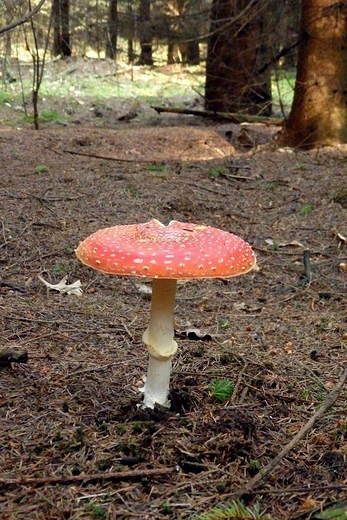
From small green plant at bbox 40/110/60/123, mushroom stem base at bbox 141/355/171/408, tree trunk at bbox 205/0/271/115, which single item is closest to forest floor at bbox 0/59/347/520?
mushroom stem base at bbox 141/355/171/408

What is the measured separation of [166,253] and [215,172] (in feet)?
19.2

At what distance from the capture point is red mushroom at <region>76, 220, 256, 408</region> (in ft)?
8.29

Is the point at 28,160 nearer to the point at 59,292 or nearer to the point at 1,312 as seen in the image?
the point at 59,292

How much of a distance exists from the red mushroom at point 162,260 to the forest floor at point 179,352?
0.88ft

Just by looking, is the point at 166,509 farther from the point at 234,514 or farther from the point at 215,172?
the point at 215,172

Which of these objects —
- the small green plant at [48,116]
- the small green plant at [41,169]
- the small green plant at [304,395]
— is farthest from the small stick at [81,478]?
the small green plant at [48,116]

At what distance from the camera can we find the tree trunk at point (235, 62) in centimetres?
1286

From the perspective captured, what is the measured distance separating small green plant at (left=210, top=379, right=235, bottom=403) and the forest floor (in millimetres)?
40

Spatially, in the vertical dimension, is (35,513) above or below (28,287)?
above

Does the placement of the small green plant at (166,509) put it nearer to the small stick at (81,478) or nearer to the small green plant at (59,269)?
the small stick at (81,478)

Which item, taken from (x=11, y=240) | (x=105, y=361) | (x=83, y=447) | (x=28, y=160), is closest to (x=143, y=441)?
(x=83, y=447)

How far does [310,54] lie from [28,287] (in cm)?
642

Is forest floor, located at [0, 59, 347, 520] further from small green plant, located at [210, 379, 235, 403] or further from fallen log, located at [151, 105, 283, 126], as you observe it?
fallen log, located at [151, 105, 283, 126]

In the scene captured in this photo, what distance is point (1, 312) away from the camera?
4250 millimetres
